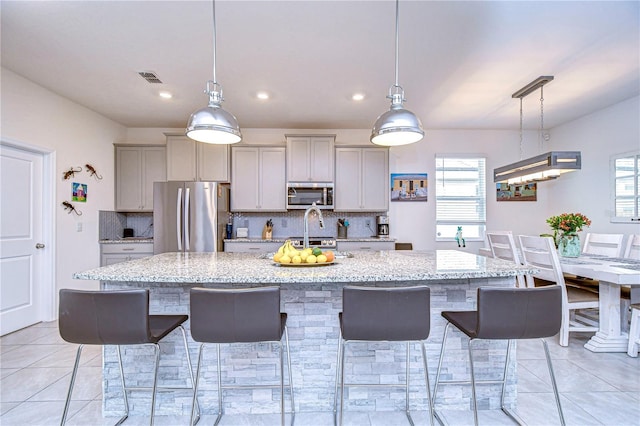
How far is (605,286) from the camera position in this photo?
272 centimetres

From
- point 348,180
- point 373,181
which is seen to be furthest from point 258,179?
point 373,181

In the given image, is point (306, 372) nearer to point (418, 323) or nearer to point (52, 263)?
point (418, 323)

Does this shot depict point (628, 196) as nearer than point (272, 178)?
Yes

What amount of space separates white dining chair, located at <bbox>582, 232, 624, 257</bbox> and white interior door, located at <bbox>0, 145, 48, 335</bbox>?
252 inches

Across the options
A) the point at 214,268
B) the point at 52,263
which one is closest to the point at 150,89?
the point at 52,263

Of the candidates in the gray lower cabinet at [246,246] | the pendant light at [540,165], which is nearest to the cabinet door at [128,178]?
the gray lower cabinet at [246,246]

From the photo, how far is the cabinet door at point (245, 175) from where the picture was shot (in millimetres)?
4641

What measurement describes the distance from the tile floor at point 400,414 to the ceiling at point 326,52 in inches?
104

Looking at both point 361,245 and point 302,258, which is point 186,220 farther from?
point 302,258

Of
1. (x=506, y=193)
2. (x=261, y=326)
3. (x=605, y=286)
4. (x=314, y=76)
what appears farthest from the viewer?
(x=506, y=193)

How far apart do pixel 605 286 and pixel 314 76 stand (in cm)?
333

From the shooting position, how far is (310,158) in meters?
4.63

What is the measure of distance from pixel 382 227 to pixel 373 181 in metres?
0.74

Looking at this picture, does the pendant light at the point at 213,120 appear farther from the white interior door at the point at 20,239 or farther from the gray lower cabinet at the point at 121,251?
the gray lower cabinet at the point at 121,251
